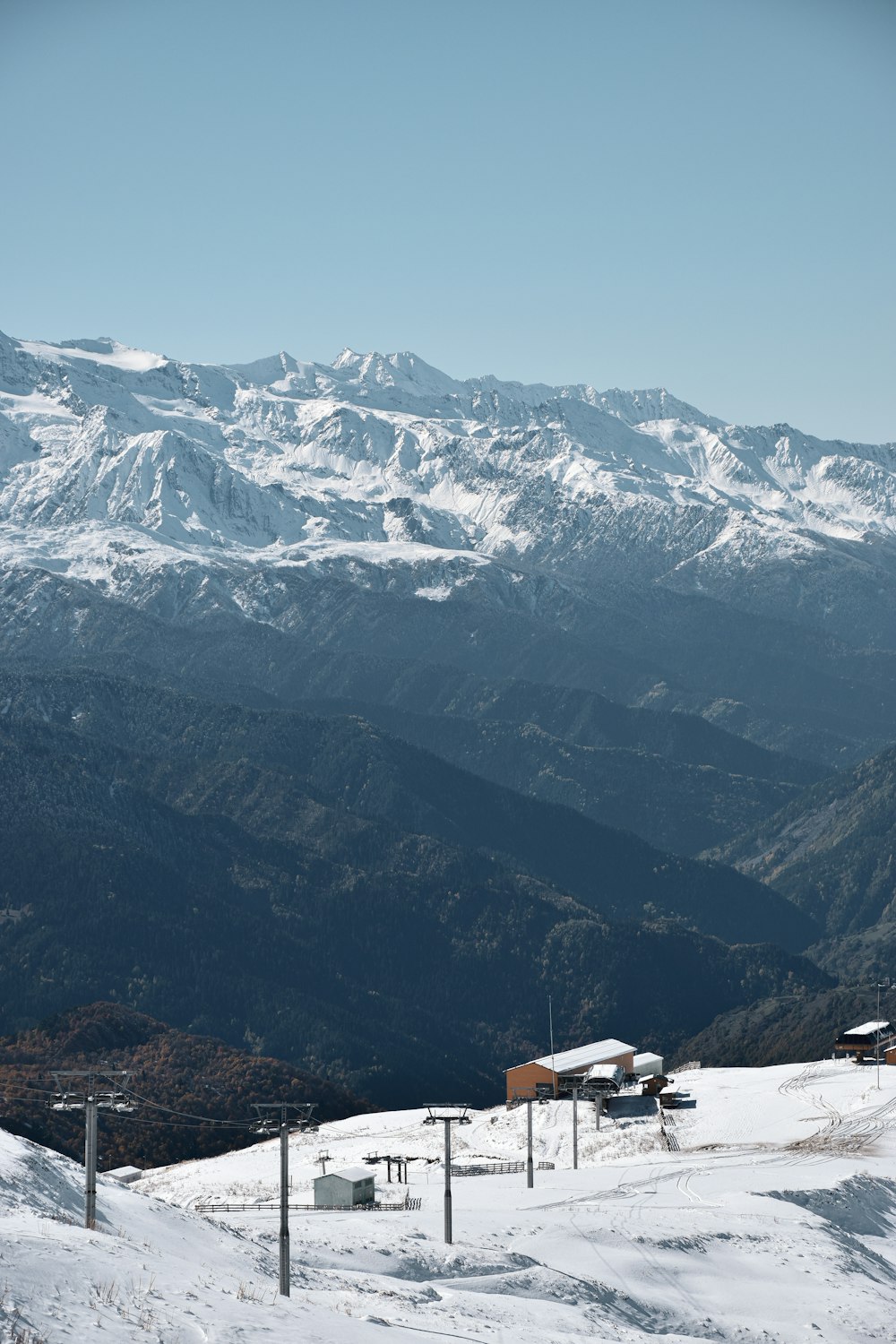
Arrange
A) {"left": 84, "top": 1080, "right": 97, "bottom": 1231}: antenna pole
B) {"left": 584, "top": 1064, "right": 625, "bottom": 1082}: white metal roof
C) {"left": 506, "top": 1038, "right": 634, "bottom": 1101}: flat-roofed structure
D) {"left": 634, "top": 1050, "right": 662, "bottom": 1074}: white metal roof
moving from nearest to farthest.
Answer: {"left": 84, "top": 1080, "right": 97, "bottom": 1231}: antenna pole < {"left": 584, "top": 1064, "right": 625, "bottom": 1082}: white metal roof < {"left": 506, "top": 1038, "right": 634, "bottom": 1101}: flat-roofed structure < {"left": 634, "top": 1050, "right": 662, "bottom": 1074}: white metal roof

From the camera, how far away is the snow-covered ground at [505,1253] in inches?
2532

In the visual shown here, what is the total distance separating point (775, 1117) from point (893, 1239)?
45.1m

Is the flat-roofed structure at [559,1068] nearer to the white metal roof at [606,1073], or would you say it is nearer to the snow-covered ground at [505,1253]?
the white metal roof at [606,1073]

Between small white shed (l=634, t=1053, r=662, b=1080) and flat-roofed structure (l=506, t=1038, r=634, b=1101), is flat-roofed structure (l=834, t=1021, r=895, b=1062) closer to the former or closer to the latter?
small white shed (l=634, t=1053, r=662, b=1080)

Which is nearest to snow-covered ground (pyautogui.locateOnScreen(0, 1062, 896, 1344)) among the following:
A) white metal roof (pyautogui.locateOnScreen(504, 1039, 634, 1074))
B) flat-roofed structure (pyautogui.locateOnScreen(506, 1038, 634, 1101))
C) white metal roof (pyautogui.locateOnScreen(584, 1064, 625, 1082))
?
white metal roof (pyautogui.locateOnScreen(584, 1064, 625, 1082))

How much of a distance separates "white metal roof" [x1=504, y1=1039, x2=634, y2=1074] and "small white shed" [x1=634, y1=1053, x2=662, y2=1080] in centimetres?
140

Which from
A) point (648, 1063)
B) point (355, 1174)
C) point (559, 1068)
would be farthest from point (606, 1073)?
point (355, 1174)

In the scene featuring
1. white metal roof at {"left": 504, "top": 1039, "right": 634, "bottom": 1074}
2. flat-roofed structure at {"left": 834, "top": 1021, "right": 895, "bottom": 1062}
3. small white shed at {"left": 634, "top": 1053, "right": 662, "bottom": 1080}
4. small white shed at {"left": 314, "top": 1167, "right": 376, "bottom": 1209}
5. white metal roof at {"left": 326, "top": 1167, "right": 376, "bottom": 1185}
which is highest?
flat-roofed structure at {"left": 834, "top": 1021, "right": 895, "bottom": 1062}

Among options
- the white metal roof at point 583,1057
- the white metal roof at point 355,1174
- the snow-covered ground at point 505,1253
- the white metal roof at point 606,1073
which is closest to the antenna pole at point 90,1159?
the snow-covered ground at point 505,1253

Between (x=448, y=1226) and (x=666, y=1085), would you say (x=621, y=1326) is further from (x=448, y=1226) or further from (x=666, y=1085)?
(x=666, y=1085)

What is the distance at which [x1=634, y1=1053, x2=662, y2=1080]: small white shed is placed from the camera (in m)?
182

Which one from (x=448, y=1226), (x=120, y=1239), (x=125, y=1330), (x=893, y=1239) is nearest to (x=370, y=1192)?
(x=448, y=1226)

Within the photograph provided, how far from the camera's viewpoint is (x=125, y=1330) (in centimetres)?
5944

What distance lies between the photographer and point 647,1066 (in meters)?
185
